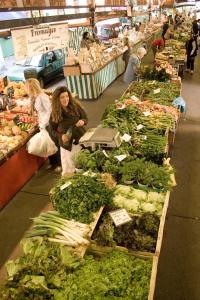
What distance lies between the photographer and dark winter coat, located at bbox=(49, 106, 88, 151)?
441cm

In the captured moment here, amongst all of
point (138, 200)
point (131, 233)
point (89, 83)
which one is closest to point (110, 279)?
point (131, 233)

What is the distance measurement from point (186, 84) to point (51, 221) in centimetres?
975

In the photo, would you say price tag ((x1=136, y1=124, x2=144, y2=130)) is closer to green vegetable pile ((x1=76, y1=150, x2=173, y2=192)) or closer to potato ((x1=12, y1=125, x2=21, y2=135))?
green vegetable pile ((x1=76, y1=150, x2=173, y2=192))

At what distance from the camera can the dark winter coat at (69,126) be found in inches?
174

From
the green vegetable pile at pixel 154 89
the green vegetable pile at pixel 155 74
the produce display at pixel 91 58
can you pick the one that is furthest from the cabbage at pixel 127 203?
the produce display at pixel 91 58

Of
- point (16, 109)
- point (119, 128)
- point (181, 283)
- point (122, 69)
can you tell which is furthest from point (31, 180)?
point (122, 69)

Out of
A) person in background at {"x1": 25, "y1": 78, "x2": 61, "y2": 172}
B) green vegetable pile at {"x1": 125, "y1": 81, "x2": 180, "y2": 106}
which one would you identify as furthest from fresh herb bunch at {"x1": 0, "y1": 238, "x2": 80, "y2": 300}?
green vegetable pile at {"x1": 125, "y1": 81, "x2": 180, "y2": 106}

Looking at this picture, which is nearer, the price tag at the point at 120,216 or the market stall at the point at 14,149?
the price tag at the point at 120,216

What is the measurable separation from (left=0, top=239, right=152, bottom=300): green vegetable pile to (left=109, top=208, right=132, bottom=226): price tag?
356mm

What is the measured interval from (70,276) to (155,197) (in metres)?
1.43

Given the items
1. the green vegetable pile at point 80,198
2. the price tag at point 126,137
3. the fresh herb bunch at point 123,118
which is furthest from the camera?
the fresh herb bunch at point 123,118

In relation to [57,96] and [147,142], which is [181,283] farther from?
[57,96]

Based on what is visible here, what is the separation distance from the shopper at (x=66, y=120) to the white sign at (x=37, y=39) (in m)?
1.82

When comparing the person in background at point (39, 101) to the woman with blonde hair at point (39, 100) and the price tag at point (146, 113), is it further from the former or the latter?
the price tag at point (146, 113)
